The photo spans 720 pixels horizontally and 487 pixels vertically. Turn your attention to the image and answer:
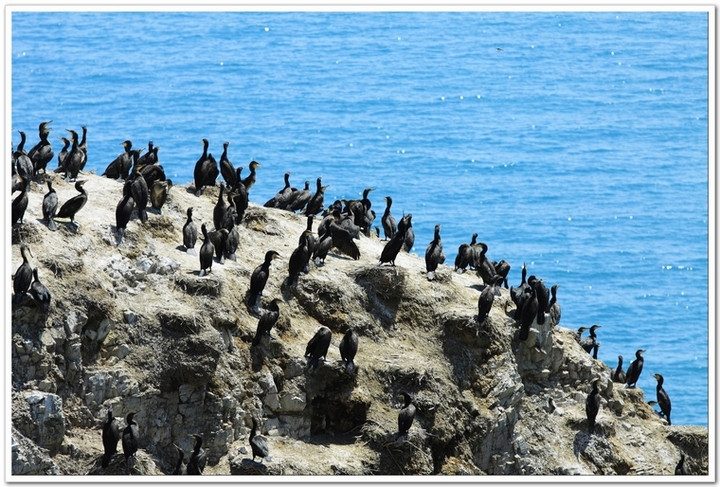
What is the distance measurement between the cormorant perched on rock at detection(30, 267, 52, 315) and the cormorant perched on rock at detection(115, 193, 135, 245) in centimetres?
270

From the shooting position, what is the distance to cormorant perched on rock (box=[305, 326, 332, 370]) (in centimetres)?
2231

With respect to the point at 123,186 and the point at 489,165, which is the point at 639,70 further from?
the point at 123,186

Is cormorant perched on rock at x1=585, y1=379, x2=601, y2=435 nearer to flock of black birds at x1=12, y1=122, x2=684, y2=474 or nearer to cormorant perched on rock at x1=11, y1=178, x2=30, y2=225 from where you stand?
flock of black birds at x1=12, y1=122, x2=684, y2=474

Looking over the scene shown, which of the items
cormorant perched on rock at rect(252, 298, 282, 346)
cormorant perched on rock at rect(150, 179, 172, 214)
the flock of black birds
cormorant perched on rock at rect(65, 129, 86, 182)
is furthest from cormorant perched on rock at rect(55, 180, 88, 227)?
cormorant perched on rock at rect(252, 298, 282, 346)

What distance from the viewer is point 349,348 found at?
22.5m

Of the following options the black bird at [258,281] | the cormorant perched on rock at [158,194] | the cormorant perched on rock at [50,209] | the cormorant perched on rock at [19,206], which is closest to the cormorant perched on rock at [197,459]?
the black bird at [258,281]

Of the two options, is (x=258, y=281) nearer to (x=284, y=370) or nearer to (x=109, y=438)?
(x=284, y=370)

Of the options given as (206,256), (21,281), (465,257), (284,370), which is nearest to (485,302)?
(465,257)

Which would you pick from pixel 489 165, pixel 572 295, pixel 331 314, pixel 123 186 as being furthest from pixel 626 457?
pixel 489 165

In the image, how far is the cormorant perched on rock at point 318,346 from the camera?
73.2 ft

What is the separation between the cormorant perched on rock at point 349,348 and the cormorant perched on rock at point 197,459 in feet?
10.7

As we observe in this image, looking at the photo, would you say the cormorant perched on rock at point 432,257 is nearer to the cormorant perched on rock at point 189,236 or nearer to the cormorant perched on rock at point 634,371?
the cormorant perched on rock at point 189,236

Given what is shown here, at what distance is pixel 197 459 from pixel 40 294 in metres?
3.49

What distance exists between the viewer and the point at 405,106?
2491 inches
